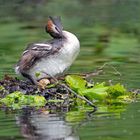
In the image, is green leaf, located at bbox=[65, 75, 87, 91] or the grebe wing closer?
green leaf, located at bbox=[65, 75, 87, 91]

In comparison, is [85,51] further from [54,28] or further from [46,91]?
[46,91]

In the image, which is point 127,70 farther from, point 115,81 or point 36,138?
point 36,138

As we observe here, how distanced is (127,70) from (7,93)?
4.79 meters

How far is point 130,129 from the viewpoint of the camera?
37.8 ft

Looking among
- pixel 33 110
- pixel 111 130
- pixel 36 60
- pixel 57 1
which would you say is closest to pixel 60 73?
pixel 36 60

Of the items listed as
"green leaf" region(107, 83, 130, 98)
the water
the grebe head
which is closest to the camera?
the water

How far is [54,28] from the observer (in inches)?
593

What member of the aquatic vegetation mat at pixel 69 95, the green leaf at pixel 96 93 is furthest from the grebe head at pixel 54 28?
the green leaf at pixel 96 93

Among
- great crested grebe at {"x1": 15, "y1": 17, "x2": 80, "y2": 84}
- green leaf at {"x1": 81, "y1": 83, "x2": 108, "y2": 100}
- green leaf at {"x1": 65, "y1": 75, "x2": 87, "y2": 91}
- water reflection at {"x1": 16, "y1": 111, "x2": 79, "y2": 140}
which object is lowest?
water reflection at {"x1": 16, "y1": 111, "x2": 79, "y2": 140}

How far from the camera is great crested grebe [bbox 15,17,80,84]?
47.7 ft

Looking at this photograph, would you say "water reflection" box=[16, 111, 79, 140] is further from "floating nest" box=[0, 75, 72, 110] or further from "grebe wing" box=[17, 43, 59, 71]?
"grebe wing" box=[17, 43, 59, 71]

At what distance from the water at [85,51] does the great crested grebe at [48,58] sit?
51.5 inches

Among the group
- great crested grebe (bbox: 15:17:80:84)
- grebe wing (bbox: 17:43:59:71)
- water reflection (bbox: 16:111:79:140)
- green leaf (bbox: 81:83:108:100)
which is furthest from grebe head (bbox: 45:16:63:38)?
water reflection (bbox: 16:111:79:140)

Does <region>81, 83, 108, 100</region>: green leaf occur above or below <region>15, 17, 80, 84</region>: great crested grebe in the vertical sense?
below
